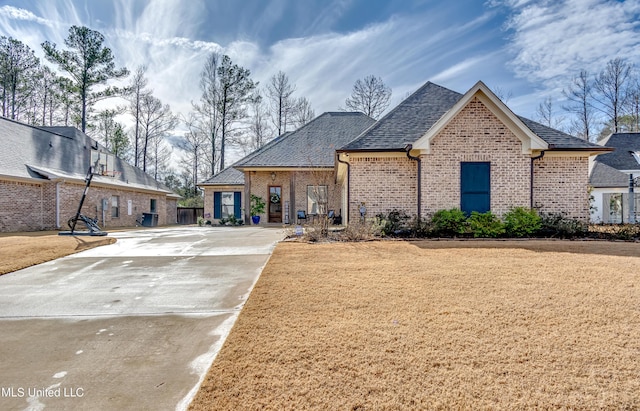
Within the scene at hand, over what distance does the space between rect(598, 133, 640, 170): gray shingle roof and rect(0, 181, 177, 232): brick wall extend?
1225 inches

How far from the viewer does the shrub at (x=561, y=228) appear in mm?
9320

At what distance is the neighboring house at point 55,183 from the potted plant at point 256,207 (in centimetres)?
743

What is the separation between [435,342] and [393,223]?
7.46 m

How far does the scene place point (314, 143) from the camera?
61.3ft

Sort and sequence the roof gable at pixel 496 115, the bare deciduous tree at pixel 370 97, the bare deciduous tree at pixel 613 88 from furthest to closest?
the bare deciduous tree at pixel 370 97 → the bare deciduous tree at pixel 613 88 → the roof gable at pixel 496 115

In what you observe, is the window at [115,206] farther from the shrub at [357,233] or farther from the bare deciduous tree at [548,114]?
the bare deciduous tree at [548,114]

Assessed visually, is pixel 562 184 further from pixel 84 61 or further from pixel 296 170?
pixel 84 61

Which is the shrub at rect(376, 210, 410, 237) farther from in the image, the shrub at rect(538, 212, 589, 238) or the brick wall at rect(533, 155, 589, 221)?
Answer: the brick wall at rect(533, 155, 589, 221)

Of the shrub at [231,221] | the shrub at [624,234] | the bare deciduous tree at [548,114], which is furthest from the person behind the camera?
the bare deciduous tree at [548,114]

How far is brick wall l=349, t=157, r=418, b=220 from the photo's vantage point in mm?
10883

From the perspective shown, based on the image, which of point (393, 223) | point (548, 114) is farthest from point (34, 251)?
point (548, 114)

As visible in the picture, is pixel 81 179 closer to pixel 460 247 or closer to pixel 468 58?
pixel 460 247

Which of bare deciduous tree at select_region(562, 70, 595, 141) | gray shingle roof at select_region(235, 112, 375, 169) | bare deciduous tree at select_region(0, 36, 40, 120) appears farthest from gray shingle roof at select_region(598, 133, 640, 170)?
bare deciduous tree at select_region(0, 36, 40, 120)

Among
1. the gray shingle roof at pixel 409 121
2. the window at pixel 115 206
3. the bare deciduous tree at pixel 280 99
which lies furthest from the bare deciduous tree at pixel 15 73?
the gray shingle roof at pixel 409 121
